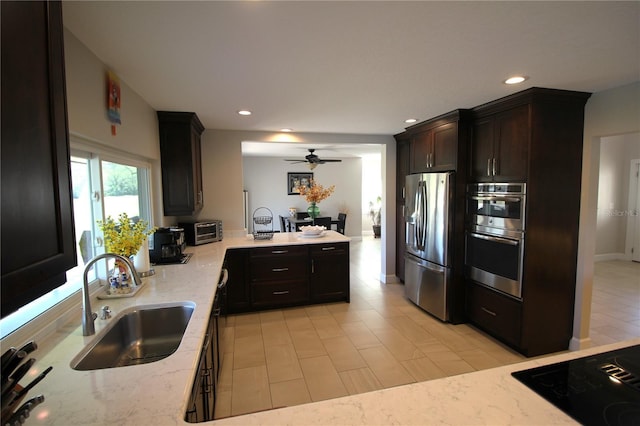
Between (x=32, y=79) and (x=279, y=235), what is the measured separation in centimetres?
381

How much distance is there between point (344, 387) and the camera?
7.84 feet

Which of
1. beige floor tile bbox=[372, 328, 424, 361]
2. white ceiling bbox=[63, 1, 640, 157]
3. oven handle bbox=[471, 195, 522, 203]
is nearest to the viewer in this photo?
white ceiling bbox=[63, 1, 640, 157]

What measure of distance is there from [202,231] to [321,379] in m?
2.33

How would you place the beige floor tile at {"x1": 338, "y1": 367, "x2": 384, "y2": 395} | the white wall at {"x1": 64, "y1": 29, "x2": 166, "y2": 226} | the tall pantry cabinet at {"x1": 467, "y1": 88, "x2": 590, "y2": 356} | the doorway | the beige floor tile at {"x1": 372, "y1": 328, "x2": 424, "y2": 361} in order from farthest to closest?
the doorway < the beige floor tile at {"x1": 372, "y1": 328, "x2": 424, "y2": 361} < the tall pantry cabinet at {"x1": 467, "y1": 88, "x2": 590, "y2": 356} < the beige floor tile at {"x1": 338, "y1": 367, "x2": 384, "y2": 395} < the white wall at {"x1": 64, "y1": 29, "x2": 166, "y2": 226}

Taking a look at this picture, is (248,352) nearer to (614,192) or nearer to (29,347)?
(29,347)

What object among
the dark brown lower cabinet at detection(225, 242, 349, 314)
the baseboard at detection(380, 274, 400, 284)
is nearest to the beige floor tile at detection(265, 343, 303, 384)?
the dark brown lower cabinet at detection(225, 242, 349, 314)

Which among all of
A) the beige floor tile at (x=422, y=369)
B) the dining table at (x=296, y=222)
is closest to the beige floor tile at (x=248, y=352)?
the beige floor tile at (x=422, y=369)

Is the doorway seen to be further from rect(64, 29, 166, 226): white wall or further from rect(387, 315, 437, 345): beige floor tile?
rect(64, 29, 166, 226): white wall

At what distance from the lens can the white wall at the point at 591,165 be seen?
8.02 feet

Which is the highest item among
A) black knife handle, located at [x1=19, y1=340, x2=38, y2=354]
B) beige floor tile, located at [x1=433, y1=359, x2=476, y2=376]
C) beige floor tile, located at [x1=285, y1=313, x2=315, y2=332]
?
black knife handle, located at [x1=19, y1=340, x2=38, y2=354]

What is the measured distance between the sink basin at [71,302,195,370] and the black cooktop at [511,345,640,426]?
1.74m

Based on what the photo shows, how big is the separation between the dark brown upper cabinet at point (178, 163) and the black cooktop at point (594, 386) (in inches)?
129

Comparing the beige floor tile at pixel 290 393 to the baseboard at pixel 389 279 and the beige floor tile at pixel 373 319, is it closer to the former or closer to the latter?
the beige floor tile at pixel 373 319

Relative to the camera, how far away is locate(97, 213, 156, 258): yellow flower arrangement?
1.93 m
